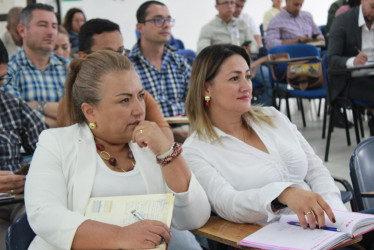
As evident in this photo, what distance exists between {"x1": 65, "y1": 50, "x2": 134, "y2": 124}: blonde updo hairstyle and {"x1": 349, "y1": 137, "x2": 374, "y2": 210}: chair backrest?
1.02m

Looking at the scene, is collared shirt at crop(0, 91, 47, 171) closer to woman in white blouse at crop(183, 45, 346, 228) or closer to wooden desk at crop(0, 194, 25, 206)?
wooden desk at crop(0, 194, 25, 206)

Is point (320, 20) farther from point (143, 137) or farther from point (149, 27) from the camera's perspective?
point (143, 137)

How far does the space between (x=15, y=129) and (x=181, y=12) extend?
6.99 m

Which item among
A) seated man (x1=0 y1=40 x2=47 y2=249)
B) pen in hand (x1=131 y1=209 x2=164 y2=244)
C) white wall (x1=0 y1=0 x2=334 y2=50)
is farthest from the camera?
white wall (x1=0 y1=0 x2=334 y2=50)

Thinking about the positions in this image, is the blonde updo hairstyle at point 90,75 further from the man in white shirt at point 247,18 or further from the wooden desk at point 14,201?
the man in white shirt at point 247,18

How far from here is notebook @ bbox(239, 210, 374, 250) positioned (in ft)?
4.32

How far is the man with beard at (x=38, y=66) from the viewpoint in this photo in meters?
3.29

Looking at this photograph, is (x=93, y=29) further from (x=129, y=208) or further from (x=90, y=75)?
(x=129, y=208)

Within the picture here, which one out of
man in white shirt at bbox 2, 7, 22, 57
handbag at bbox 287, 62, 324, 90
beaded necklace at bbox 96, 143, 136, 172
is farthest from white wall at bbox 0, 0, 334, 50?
beaded necklace at bbox 96, 143, 136, 172

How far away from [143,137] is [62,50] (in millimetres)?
3670

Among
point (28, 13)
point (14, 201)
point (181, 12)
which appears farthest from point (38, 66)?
point (181, 12)

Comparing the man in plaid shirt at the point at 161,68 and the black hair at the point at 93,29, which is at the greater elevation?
the black hair at the point at 93,29

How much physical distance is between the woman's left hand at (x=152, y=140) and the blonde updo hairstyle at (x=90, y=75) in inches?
7.4

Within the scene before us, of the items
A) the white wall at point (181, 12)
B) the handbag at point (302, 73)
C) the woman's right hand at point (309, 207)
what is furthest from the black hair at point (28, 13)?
the white wall at point (181, 12)
